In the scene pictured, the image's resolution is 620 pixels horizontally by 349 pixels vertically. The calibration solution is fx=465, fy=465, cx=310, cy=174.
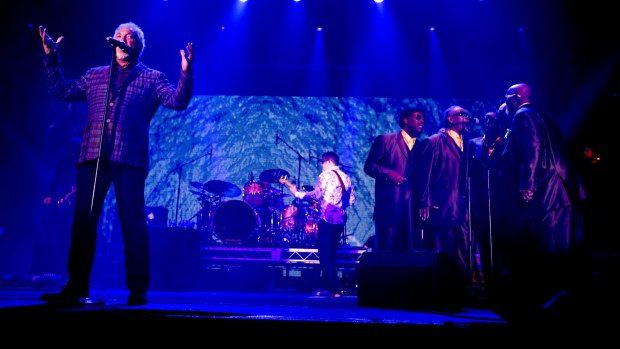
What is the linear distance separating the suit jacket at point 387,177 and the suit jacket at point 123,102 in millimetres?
3101

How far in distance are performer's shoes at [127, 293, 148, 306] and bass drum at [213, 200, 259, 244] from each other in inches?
240

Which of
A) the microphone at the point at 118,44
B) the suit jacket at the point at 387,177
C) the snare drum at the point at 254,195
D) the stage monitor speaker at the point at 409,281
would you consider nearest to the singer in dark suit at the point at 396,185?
the suit jacket at the point at 387,177

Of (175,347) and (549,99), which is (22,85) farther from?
(549,99)

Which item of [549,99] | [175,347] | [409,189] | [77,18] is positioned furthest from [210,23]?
[175,347]

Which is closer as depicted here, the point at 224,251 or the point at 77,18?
the point at 77,18

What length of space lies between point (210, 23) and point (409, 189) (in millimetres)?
5522

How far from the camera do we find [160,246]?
757 centimetres

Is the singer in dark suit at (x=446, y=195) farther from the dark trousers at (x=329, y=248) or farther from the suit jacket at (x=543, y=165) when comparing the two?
the dark trousers at (x=329, y=248)

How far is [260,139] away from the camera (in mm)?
12438

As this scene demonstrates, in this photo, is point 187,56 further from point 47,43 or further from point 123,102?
point 47,43

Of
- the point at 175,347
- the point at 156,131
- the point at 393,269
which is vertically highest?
the point at 156,131

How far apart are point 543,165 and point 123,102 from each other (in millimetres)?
3759

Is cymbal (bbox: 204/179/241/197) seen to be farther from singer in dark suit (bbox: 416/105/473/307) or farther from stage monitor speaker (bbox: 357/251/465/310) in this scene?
stage monitor speaker (bbox: 357/251/465/310)

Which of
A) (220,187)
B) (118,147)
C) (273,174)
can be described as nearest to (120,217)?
(118,147)
